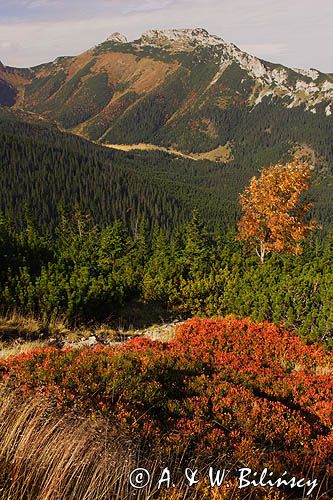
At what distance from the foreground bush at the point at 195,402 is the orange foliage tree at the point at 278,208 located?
12887 millimetres

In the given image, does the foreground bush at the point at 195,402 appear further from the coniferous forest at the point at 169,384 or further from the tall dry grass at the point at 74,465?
the tall dry grass at the point at 74,465

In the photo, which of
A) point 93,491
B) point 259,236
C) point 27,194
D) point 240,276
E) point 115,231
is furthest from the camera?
point 27,194

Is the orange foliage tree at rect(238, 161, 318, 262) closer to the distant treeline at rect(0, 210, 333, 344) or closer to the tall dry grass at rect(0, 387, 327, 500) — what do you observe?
the distant treeline at rect(0, 210, 333, 344)

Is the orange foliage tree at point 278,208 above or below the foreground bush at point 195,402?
above

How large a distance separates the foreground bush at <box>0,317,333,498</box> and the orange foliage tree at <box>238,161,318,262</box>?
12.9 metres

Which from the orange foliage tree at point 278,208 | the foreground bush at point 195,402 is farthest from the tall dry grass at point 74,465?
the orange foliage tree at point 278,208

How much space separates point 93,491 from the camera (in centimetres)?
418

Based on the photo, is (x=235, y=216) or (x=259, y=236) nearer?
(x=259, y=236)

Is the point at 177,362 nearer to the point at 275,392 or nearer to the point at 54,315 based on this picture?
the point at 275,392

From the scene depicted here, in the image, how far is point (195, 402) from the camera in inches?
285

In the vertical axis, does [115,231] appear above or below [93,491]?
below

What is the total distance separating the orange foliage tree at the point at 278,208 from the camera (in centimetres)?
2227

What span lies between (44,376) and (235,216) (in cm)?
17209

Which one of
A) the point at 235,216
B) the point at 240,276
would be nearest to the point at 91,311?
the point at 240,276
